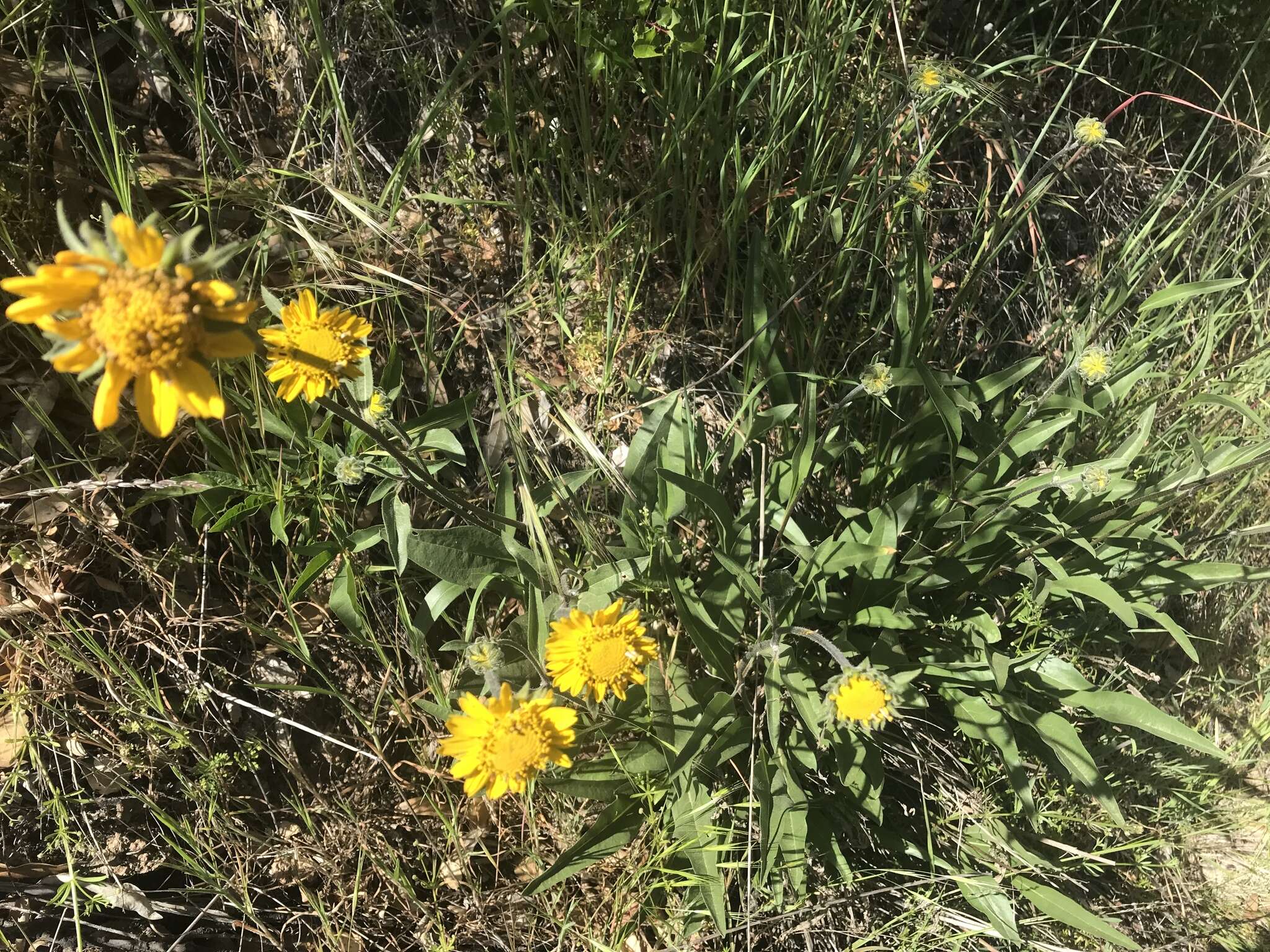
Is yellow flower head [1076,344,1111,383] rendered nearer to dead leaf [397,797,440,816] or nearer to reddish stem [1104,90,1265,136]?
reddish stem [1104,90,1265,136]

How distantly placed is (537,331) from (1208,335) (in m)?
2.30

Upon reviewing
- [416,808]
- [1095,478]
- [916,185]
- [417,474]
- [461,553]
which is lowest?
[416,808]

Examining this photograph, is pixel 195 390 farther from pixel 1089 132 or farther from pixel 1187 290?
pixel 1187 290

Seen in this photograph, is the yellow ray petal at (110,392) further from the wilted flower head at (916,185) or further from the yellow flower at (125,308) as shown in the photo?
the wilted flower head at (916,185)

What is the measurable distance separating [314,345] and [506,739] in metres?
0.95

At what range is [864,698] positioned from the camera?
5.69ft

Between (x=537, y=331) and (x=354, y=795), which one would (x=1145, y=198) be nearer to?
(x=537, y=331)

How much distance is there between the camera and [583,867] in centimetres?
219

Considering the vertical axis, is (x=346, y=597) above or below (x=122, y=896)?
above

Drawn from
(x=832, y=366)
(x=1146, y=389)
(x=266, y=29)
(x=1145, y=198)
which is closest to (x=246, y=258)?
(x=266, y=29)

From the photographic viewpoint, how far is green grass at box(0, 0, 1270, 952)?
2197 mm

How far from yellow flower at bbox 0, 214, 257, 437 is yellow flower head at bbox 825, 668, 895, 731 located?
1369 millimetres

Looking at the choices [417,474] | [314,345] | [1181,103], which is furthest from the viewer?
[1181,103]

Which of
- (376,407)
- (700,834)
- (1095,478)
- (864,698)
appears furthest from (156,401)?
(1095,478)
